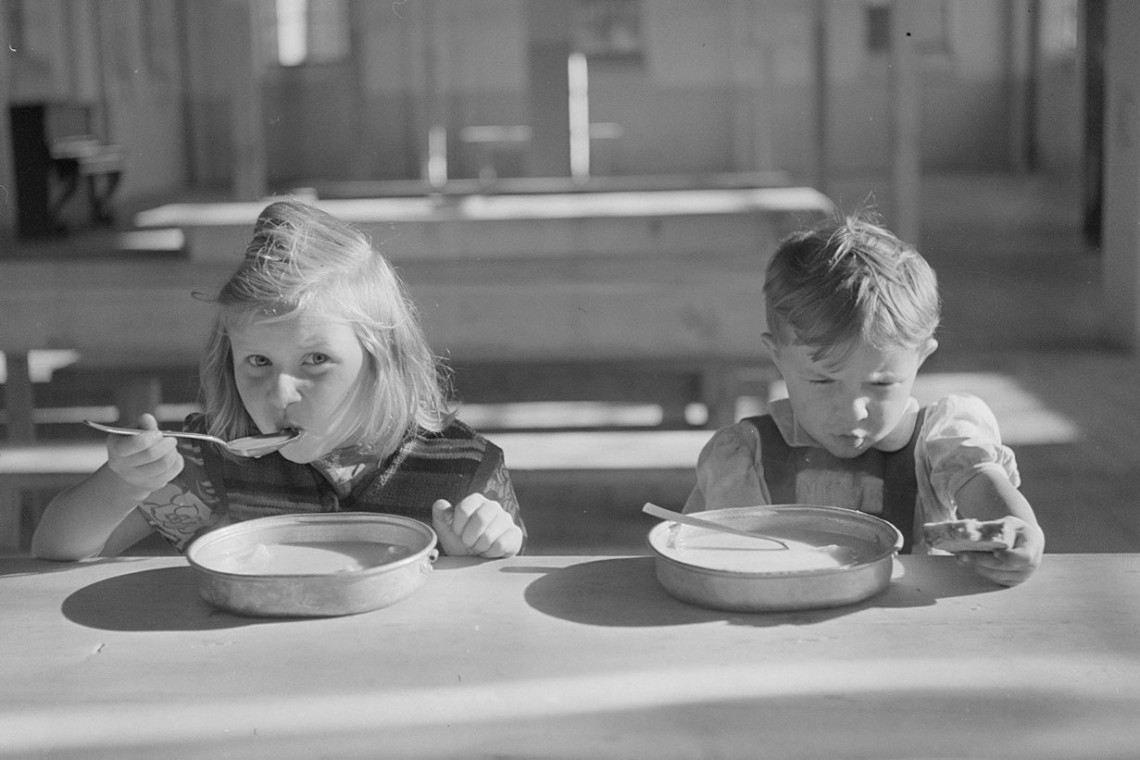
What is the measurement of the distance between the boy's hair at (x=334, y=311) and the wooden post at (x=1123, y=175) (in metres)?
5.20

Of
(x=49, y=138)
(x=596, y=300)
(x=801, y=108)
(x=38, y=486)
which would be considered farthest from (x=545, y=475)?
(x=801, y=108)

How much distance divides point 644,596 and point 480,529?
8.8 inches

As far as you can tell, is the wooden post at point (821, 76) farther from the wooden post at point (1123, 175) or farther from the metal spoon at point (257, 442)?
the metal spoon at point (257, 442)

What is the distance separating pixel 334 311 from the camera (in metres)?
1.52

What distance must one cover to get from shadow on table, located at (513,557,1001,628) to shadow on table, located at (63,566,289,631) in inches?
10.0

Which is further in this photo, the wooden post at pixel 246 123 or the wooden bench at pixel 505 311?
the wooden post at pixel 246 123

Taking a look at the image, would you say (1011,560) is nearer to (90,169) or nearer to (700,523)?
(700,523)

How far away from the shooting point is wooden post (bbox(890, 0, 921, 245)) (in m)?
5.80

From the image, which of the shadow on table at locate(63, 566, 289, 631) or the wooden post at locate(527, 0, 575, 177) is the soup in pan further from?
the wooden post at locate(527, 0, 575, 177)

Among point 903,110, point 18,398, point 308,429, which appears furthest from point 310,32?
point 308,429

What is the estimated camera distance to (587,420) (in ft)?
15.9

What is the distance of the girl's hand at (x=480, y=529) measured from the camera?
52.1 inches

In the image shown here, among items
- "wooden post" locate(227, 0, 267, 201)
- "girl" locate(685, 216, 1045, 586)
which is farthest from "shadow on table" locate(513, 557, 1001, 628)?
"wooden post" locate(227, 0, 267, 201)

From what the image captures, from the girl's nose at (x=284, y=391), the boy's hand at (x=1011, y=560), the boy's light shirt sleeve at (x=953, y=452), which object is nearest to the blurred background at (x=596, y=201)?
the boy's light shirt sleeve at (x=953, y=452)
